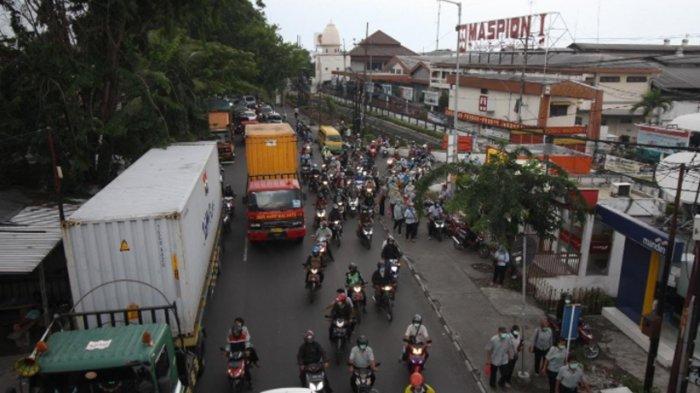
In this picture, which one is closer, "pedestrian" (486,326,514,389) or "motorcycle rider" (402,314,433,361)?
"pedestrian" (486,326,514,389)

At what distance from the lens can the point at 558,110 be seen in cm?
4062

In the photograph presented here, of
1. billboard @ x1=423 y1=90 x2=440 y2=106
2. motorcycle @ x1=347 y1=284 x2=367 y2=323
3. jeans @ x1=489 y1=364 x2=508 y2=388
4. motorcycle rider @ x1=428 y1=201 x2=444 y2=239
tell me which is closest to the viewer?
jeans @ x1=489 y1=364 x2=508 y2=388

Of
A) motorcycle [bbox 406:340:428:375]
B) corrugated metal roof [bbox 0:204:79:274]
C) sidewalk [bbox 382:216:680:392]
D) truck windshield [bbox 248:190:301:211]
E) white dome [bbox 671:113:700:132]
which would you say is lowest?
sidewalk [bbox 382:216:680:392]

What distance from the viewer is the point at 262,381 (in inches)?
420

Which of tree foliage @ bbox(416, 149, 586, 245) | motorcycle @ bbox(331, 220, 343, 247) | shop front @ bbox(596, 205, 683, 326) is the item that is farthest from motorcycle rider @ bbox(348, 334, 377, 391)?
motorcycle @ bbox(331, 220, 343, 247)

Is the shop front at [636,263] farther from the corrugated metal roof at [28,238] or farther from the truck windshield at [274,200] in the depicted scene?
the corrugated metal roof at [28,238]

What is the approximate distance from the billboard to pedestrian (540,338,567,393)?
50.3 metres

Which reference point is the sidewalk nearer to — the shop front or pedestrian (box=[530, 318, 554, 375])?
pedestrian (box=[530, 318, 554, 375])

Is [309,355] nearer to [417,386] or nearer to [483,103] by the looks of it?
[417,386]

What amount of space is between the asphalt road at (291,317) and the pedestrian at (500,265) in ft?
7.86

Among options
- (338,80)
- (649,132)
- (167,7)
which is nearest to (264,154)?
(167,7)

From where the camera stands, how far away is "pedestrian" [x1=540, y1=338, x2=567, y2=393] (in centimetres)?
994

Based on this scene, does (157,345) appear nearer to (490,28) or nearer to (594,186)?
(594,186)

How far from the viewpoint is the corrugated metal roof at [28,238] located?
10.9m
